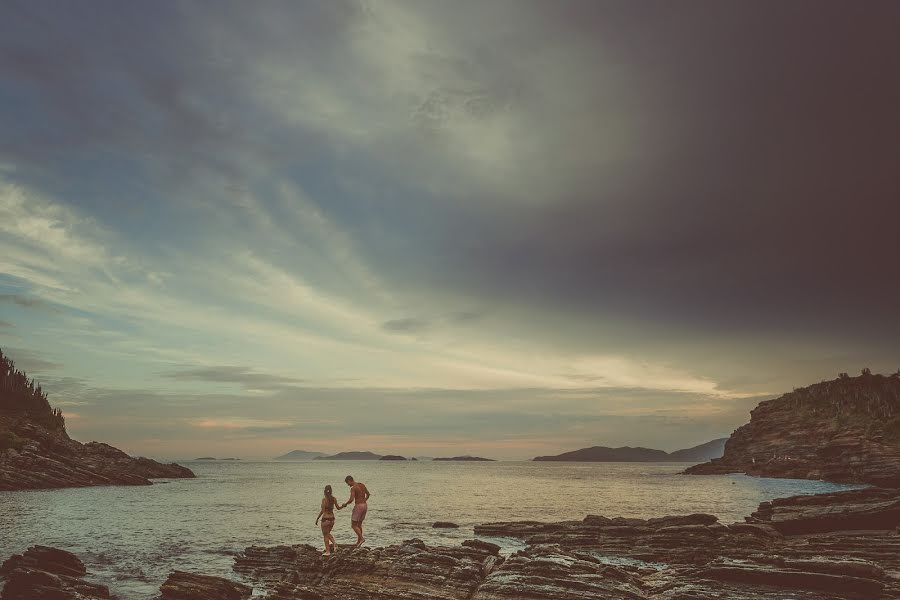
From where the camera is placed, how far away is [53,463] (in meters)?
98.9

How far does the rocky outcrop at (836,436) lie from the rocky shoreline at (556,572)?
9834cm

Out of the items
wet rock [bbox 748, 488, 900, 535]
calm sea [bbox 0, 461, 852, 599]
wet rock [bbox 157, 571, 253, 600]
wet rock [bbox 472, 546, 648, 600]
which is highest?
wet rock [bbox 472, 546, 648, 600]

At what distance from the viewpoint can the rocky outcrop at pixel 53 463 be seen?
90.4 m

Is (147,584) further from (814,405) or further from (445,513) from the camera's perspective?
(814,405)

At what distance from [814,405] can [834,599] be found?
680 feet

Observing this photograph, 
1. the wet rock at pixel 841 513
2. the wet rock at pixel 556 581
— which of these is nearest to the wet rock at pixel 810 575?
the wet rock at pixel 556 581

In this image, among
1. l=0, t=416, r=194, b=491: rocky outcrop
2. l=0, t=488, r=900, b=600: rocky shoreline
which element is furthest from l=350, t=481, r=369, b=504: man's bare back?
l=0, t=416, r=194, b=491: rocky outcrop

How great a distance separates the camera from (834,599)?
18312 mm

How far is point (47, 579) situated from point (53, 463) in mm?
96250

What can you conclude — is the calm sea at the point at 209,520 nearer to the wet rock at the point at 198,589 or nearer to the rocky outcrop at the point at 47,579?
the rocky outcrop at the point at 47,579

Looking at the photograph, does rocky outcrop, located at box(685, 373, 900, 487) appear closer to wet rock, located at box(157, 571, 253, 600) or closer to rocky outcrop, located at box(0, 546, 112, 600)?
wet rock, located at box(157, 571, 253, 600)

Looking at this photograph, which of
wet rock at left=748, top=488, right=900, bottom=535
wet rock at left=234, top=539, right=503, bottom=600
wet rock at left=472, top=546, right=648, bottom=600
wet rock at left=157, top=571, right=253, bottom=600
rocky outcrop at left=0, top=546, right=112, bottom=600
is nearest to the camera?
wet rock at left=472, top=546, right=648, bottom=600

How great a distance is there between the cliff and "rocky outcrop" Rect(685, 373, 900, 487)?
160m

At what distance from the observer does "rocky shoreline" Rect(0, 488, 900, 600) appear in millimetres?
19234
